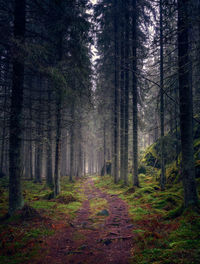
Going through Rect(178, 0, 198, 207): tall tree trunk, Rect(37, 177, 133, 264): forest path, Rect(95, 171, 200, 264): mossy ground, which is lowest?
Rect(37, 177, 133, 264): forest path

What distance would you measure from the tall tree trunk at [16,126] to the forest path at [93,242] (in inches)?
99.1

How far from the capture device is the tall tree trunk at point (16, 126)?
257 inches

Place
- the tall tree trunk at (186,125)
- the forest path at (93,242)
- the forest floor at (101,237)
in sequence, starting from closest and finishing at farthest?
1. the forest floor at (101,237)
2. the forest path at (93,242)
3. the tall tree trunk at (186,125)

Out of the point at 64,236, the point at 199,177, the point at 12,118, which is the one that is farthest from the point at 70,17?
the point at 199,177

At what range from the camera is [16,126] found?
262 inches

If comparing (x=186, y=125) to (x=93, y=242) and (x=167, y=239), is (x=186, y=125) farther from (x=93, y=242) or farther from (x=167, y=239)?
(x=93, y=242)

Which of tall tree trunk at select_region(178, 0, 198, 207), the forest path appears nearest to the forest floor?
the forest path

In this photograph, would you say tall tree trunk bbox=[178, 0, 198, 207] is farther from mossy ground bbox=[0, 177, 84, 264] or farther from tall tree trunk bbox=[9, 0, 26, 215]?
tall tree trunk bbox=[9, 0, 26, 215]

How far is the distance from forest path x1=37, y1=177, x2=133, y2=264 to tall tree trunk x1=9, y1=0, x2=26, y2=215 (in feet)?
8.26

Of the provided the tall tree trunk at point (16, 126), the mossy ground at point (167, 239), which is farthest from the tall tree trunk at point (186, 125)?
the tall tree trunk at point (16, 126)

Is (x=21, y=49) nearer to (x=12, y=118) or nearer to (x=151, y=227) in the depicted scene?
(x=12, y=118)

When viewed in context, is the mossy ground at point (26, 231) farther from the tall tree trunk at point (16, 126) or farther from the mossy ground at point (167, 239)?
the mossy ground at point (167, 239)

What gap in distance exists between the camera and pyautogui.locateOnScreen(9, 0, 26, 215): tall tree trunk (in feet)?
21.5

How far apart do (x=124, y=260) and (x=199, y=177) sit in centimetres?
731
